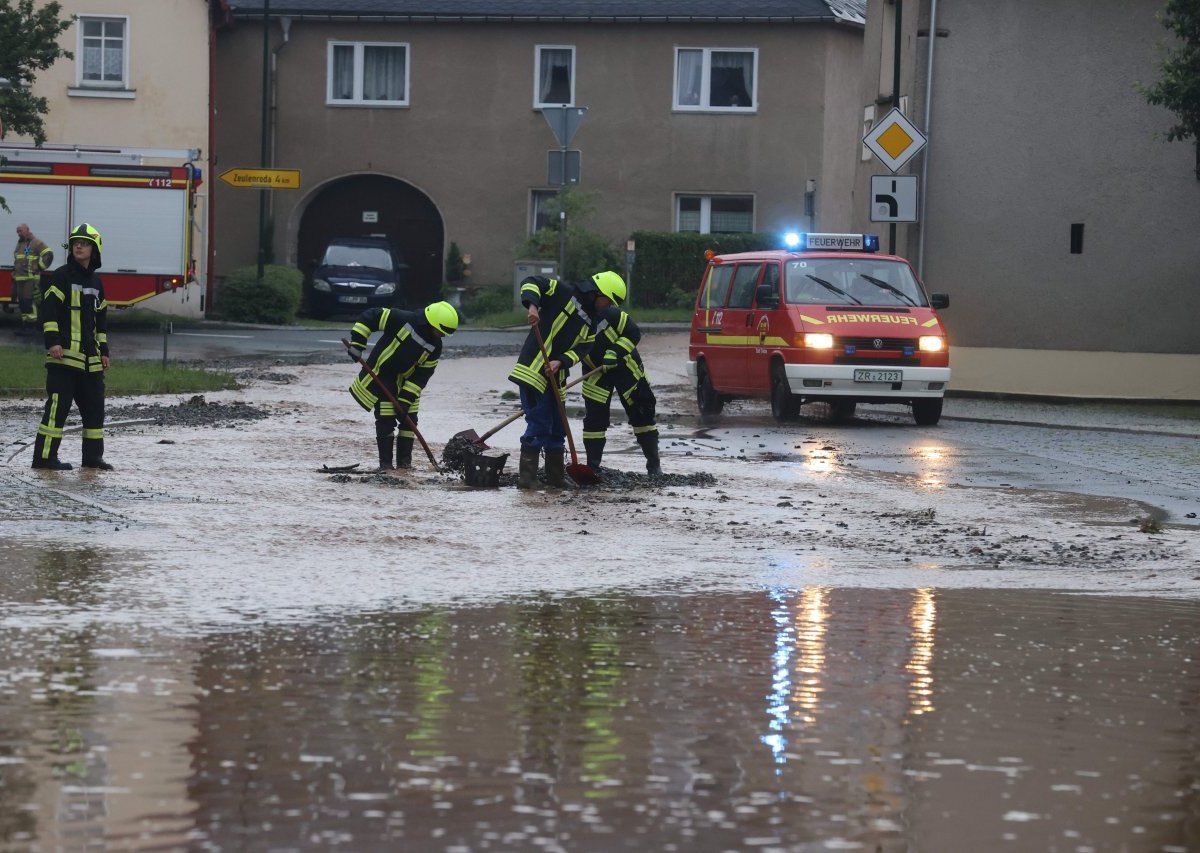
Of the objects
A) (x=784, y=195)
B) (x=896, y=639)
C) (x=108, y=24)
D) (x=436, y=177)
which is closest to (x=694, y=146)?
(x=784, y=195)

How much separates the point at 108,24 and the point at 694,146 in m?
11.7

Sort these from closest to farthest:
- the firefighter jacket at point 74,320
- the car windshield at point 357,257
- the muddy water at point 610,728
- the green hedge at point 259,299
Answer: the muddy water at point 610,728, the firefighter jacket at point 74,320, the green hedge at point 259,299, the car windshield at point 357,257

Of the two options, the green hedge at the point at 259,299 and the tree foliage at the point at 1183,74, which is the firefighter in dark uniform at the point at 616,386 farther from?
the green hedge at the point at 259,299

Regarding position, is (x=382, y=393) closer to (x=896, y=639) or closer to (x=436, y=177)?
(x=896, y=639)

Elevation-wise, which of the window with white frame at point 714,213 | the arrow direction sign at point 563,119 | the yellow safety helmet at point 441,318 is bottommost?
the yellow safety helmet at point 441,318

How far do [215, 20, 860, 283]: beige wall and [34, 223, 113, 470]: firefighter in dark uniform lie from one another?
2812 centimetres

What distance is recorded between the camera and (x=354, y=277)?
3906 cm

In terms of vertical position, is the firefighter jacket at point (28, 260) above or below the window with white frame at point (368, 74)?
below

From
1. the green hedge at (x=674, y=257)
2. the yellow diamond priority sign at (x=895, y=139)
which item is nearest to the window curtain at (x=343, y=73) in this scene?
the green hedge at (x=674, y=257)

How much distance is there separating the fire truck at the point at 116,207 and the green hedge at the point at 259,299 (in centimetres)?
343

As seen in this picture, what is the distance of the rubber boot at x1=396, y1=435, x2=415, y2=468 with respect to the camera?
14242 millimetres

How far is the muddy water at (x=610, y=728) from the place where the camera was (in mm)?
4891

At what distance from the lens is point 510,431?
1830 centimetres

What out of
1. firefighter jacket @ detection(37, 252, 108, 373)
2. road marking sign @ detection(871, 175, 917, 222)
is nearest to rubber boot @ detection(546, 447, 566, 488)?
firefighter jacket @ detection(37, 252, 108, 373)
